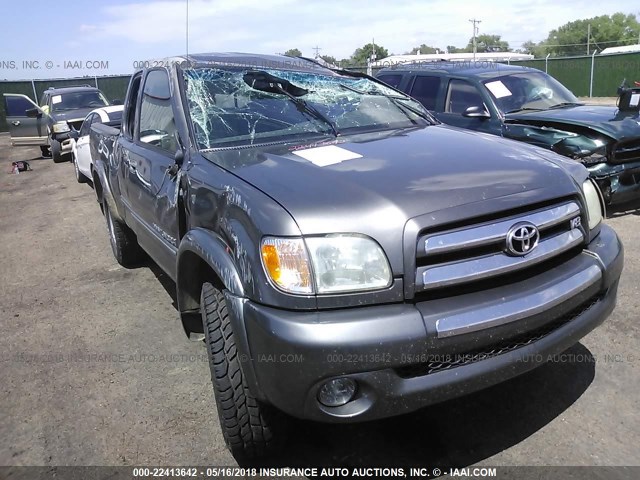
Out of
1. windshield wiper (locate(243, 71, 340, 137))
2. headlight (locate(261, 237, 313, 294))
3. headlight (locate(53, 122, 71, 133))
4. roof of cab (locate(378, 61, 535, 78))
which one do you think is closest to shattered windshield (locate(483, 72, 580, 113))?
roof of cab (locate(378, 61, 535, 78))

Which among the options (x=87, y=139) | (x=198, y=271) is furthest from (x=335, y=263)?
(x=87, y=139)

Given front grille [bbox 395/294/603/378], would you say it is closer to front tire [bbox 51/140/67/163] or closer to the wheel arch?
the wheel arch

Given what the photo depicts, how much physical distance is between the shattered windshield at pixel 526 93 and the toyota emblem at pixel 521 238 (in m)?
4.82

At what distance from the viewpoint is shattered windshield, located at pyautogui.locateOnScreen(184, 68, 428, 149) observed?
309 centimetres

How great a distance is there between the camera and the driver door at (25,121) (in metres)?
14.4

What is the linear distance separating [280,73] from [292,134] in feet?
2.24

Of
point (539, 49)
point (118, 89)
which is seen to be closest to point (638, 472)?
point (118, 89)

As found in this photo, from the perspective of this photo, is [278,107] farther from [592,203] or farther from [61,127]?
[61,127]

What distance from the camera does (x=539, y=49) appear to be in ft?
266

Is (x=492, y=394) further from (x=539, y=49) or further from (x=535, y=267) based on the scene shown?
(x=539, y=49)

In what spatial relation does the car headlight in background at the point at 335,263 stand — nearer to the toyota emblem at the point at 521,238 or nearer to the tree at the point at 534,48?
the toyota emblem at the point at 521,238

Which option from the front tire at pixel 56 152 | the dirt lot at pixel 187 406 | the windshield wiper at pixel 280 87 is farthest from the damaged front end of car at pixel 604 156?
the front tire at pixel 56 152

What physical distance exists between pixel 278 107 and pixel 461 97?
14.6ft

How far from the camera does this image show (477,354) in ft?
7.08
